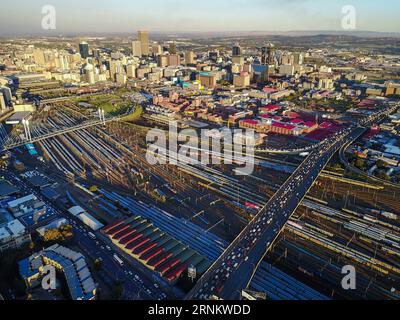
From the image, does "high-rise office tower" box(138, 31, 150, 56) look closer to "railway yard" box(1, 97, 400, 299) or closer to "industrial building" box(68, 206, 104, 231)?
"railway yard" box(1, 97, 400, 299)

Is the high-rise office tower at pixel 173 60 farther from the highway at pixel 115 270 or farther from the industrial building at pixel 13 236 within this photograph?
the industrial building at pixel 13 236

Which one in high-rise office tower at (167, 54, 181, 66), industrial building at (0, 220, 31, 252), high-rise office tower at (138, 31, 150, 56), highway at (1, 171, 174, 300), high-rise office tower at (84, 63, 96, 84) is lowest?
highway at (1, 171, 174, 300)

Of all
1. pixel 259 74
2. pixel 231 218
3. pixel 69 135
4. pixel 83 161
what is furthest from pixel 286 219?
pixel 259 74

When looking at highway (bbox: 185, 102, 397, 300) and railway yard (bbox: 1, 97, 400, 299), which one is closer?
highway (bbox: 185, 102, 397, 300)

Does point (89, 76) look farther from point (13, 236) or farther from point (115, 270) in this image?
point (115, 270)

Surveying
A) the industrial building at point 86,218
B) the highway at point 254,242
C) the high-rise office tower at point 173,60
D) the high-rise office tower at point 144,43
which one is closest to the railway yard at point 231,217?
the industrial building at point 86,218

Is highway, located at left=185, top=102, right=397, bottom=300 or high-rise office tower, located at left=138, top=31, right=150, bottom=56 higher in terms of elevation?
high-rise office tower, located at left=138, top=31, right=150, bottom=56

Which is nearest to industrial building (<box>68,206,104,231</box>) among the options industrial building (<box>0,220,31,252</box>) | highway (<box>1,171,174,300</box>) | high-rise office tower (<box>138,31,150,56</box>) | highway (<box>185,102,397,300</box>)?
highway (<box>1,171,174,300</box>)
